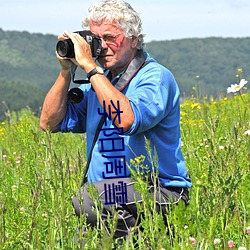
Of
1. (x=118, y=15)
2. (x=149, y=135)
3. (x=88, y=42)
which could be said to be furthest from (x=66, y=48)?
(x=149, y=135)

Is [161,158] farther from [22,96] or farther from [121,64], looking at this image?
[22,96]

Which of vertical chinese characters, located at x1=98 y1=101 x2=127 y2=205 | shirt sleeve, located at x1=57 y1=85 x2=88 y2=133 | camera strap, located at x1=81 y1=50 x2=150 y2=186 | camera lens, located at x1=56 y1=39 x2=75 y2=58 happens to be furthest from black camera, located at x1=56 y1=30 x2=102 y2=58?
shirt sleeve, located at x1=57 y1=85 x2=88 y2=133

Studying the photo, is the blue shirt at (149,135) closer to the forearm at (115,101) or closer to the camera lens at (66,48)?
the forearm at (115,101)

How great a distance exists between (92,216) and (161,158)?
44 cm

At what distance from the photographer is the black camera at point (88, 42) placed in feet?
11.0

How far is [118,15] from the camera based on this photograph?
3441 millimetres

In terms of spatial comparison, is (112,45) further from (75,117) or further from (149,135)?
(75,117)

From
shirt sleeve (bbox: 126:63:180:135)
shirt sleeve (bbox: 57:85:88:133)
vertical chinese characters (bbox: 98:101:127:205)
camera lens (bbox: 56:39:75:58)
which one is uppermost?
camera lens (bbox: 56:39:75:58)

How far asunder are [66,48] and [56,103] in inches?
19.1

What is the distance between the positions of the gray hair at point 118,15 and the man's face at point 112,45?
0.09 ft

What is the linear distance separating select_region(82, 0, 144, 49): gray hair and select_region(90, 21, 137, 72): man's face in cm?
3

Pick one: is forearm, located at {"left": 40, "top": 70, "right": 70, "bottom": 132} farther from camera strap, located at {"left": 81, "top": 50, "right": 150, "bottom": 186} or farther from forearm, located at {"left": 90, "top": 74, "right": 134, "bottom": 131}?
forearm, located at {"left": 90, "top": 74, "right": 134, "bottom": 131}

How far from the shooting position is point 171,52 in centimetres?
19575

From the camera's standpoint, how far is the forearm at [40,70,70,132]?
12.3 feet
